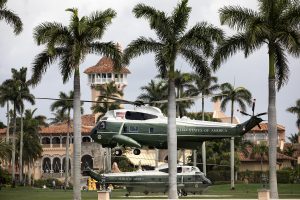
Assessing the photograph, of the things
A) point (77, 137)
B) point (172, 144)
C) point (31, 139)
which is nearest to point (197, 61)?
point (172, 144)

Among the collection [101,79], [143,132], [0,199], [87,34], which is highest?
[101,79]

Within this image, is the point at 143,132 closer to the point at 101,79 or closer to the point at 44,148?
the point at 44,148

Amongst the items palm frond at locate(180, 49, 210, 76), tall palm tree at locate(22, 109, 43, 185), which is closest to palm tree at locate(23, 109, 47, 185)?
tall palm tree at locate(22, 109, 43, 185)

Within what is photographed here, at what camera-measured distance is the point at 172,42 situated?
199 feet

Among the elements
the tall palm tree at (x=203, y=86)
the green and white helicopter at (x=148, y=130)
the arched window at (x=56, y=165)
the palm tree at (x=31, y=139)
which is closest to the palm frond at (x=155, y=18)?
the green and white helicopter at (x=148, y=130)

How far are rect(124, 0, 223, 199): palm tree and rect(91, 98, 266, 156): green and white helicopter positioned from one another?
13.7 metres

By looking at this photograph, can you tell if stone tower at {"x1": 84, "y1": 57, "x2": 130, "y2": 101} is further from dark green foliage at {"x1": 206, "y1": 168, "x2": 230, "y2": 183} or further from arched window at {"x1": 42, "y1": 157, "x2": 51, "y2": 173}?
dark green foliage at {"x1": 206, "y1": 168, "x2": 230, "y2": 183}

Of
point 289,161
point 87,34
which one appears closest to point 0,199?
point 87,34

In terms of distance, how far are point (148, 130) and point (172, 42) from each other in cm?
1640

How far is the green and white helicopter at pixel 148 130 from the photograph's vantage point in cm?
7450

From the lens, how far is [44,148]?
167 meters

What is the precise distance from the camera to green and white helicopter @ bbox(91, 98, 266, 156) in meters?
74.5

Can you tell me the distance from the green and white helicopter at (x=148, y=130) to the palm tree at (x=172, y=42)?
13740 millimetres

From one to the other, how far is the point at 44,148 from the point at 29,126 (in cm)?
1695
